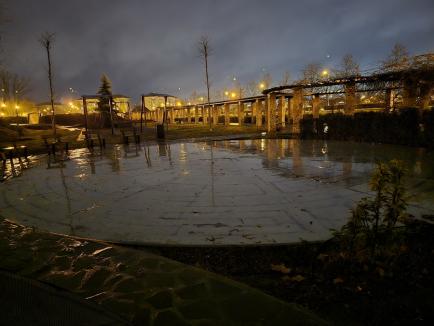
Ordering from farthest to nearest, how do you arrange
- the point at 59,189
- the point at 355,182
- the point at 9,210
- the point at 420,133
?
the point at 420,133 → the point at 59,189 → the point at 355,182 → the point at 9,210

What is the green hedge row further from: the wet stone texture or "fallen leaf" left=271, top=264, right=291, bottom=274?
the wet stone texture

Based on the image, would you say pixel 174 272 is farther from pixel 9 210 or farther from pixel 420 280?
pixel 9 210

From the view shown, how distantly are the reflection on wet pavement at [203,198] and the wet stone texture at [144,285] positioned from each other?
0.61 metres

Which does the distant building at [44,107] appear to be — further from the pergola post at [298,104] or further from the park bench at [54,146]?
the pergola post at [298,104]

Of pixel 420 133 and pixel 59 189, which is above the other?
pixel 420 133

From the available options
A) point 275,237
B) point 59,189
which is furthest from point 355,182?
point 59,189

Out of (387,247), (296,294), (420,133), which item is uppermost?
(420,133)

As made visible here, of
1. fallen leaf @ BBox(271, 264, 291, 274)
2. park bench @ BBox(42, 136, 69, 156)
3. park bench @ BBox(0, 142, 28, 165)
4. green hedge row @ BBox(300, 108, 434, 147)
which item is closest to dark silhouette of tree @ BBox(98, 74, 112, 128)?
park bench @ BBox(42, 136, 69, 156)

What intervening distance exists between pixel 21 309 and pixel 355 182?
7.13 metres

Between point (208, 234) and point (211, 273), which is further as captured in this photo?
point (208, 234)

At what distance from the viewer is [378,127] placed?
51.5 feet

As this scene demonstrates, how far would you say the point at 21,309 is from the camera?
3.04 meters

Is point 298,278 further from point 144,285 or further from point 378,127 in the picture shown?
point 378,127

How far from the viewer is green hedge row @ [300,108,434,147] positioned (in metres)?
13.2
